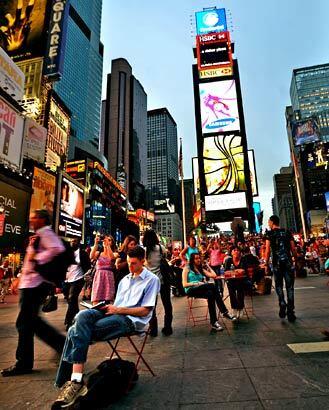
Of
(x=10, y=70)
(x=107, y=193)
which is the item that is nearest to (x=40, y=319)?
(x=10, y=70)

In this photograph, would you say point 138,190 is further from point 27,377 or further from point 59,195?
point 27,377

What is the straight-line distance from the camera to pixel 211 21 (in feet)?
152

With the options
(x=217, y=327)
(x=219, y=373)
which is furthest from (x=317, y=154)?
(x=219, y=373)

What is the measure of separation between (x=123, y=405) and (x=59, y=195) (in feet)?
74.7

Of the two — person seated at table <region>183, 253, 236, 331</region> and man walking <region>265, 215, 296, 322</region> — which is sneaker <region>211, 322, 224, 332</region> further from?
man walking <region>265, 215, 296, 322</region>

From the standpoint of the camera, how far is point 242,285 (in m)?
6.15

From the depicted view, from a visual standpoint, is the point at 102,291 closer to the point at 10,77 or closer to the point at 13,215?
the point at 13,215

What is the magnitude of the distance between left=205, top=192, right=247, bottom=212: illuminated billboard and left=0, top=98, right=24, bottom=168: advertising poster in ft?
78.6

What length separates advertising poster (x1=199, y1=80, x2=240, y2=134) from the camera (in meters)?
36.8

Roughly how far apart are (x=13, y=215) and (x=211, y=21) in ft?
153

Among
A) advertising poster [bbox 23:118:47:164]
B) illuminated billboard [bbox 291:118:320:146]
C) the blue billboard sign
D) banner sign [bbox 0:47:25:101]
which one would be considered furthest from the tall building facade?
banner sign [bbox 0:47:25:101]

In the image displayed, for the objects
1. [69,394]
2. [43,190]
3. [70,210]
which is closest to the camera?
[69,394]

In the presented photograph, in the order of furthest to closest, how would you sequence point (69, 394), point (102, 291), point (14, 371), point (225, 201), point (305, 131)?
point (305, 131)
point (225, 201)
point (102, 291)
point (14, 371)
point (69, 394)

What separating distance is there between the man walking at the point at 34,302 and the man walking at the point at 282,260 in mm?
4216
